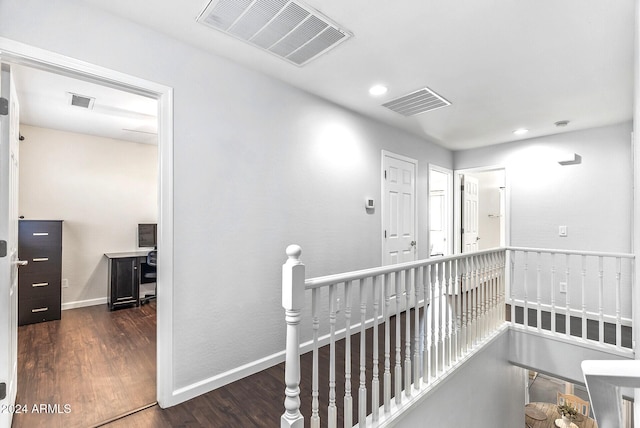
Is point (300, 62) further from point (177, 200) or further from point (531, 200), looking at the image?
point (531, 200)

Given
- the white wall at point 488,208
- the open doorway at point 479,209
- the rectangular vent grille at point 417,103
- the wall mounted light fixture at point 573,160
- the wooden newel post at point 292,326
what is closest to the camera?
the wooden newel post at point 292,326

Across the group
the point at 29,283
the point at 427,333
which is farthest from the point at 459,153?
the point at 29,283

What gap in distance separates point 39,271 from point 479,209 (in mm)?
6910

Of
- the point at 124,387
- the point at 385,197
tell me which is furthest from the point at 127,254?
the point at 385,197

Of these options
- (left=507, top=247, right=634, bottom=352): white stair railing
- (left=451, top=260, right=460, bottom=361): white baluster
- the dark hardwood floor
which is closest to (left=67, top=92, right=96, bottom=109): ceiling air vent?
the dark hardwood floor

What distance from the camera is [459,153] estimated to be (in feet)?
17.7

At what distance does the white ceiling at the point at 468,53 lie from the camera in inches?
73.7

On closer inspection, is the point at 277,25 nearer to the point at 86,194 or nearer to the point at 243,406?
the point at 243,406

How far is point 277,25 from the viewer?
2.03m

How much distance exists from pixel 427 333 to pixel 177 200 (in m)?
1.97

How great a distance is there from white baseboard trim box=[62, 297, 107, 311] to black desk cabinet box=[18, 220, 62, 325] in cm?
53

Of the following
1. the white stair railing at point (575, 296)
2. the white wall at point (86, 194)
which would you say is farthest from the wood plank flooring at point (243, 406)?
the white wall at point (86, 194)

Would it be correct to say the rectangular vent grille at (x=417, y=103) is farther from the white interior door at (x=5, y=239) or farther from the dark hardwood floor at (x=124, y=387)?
the white interior door at (x=5, y=239)

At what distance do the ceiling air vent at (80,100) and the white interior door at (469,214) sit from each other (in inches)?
210
